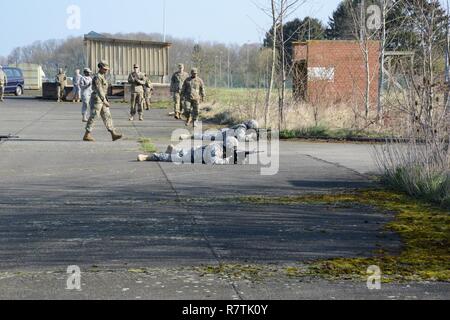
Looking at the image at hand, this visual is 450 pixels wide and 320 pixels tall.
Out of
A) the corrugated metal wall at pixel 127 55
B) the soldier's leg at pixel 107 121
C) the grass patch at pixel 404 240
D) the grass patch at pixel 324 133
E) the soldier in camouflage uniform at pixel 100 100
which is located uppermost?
the corrugated metal wall at pixel 127 55

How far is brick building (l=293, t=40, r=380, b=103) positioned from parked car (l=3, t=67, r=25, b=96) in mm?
26867

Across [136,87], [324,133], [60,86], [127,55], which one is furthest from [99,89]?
[127,55]

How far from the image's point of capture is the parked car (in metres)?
50.7

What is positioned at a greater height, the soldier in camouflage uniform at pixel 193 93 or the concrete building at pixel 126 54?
the concrete building at pixel 126 54

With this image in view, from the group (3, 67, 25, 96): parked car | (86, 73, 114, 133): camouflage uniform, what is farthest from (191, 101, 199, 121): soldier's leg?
(3, 67, 25, 96): parked car

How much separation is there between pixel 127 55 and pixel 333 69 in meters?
22.0

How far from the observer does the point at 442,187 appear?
10.2 m

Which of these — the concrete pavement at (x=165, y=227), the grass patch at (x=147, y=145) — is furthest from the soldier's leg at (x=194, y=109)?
the concrete pavement at (x=165, y=227)

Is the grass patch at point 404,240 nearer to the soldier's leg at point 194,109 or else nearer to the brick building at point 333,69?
the soldier's leg at point 194,109

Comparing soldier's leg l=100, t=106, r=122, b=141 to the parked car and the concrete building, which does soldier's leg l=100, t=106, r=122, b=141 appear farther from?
the parked car

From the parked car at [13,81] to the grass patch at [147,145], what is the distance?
108 ft

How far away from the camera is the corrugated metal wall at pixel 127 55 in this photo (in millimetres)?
46344

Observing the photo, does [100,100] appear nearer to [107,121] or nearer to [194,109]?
[107,121]

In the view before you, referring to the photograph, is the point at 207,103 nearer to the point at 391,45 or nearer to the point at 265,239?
the point at 391,45
